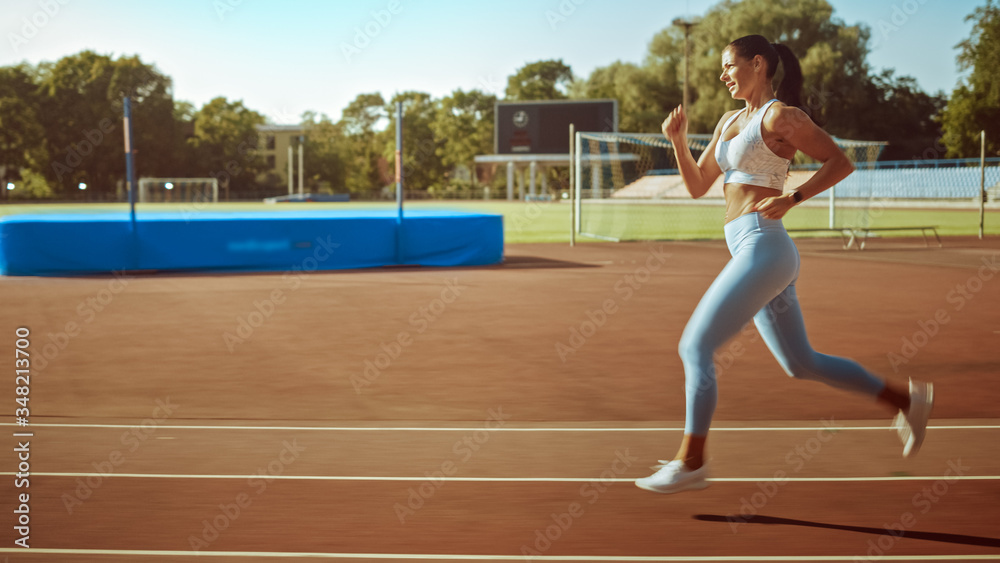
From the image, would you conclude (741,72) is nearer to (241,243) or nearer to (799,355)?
(799,355)

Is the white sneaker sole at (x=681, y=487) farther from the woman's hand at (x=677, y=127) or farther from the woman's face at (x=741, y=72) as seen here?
the woman's face at (x=741, y=72)

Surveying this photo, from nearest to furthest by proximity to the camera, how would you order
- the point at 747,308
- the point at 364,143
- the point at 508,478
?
the point at 747,308 < the point at 508,478 < the point at 364,143

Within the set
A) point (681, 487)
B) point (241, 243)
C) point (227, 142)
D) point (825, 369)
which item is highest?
point (227, 142)

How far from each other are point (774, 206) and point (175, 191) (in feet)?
237

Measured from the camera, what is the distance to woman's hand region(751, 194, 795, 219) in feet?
12.7

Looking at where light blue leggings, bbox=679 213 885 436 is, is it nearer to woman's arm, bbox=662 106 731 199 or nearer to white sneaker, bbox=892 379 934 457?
woman's arm, bbox=662 106 731 199

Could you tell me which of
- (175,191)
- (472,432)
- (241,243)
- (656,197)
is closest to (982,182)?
(241,243)

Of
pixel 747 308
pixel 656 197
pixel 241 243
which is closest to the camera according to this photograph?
pixel 747 308

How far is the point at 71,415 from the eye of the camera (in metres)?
5.83

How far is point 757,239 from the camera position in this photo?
3965 millimetres

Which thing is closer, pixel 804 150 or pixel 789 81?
pixel 804 150

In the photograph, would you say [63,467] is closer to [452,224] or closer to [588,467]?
[588,467]

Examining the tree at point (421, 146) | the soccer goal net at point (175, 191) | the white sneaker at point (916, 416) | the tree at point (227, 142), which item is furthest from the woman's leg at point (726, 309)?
the tree at point (421, 146)

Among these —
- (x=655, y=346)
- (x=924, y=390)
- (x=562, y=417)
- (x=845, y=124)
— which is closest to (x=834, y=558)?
(x=924, y=390)
